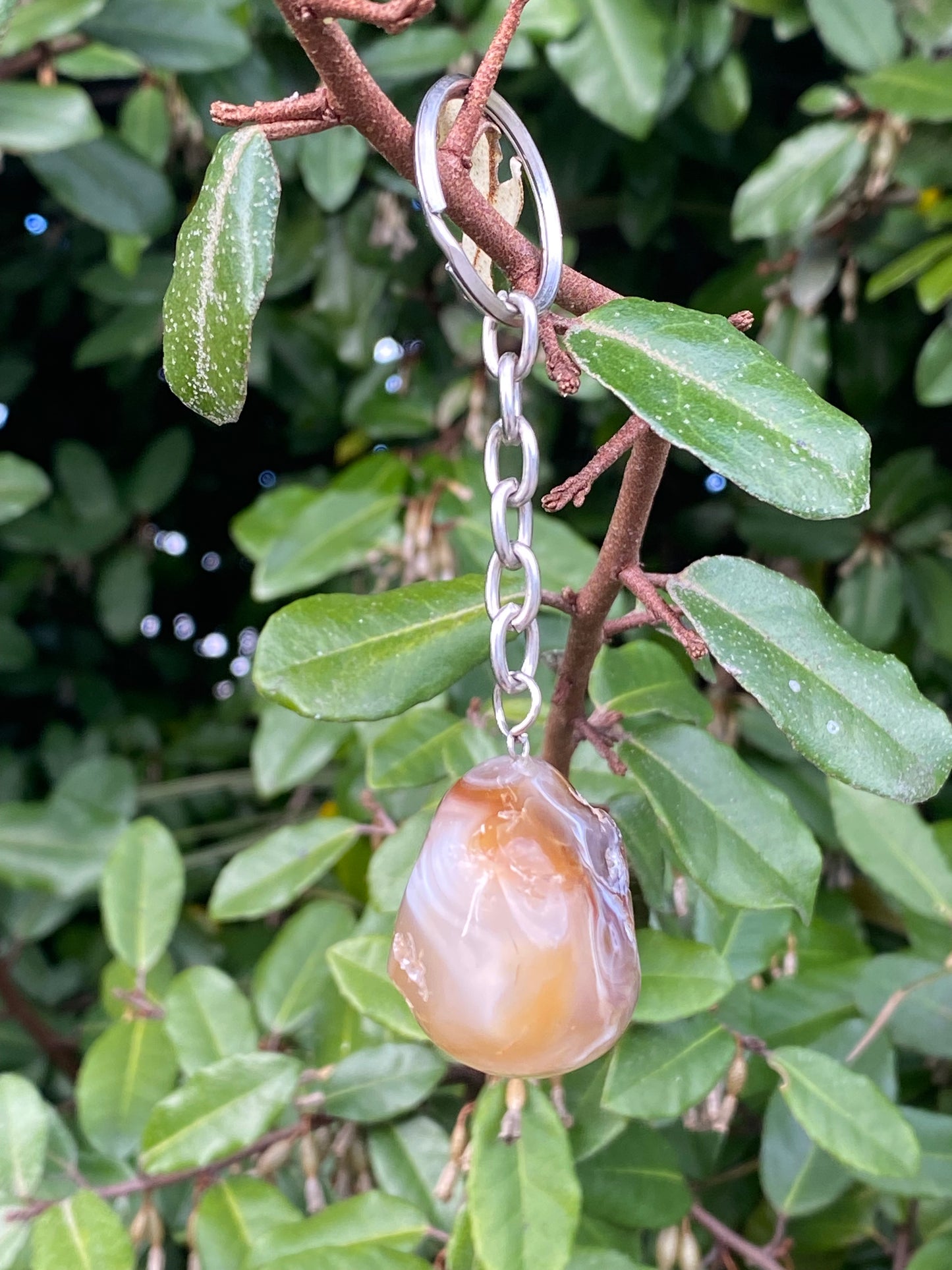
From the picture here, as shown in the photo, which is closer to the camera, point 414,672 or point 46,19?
point 414,672

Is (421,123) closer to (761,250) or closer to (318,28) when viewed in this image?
(318,28)

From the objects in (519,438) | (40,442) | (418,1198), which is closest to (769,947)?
(418,1198)

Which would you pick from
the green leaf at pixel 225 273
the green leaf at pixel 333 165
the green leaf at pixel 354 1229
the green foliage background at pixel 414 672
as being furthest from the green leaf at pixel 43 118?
the green leaf at pixel 354 1229

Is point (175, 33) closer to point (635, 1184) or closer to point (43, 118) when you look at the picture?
point (43, 118)

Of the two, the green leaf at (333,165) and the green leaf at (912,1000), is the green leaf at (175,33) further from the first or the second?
the green leaf at (912,1000)

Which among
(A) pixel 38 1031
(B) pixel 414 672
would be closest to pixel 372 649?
(B) pixel 414 672

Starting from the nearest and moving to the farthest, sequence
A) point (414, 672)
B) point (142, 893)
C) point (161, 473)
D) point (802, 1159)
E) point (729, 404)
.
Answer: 1. point (729, 404)
2. point (414, 672)
3. point (802, 1159)
4. point (142, 893)
5. point (161, 473)

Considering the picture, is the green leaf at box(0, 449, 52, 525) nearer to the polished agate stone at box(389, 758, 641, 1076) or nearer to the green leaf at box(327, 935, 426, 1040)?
the green leaf at box(327, 935, 426, 1040)
